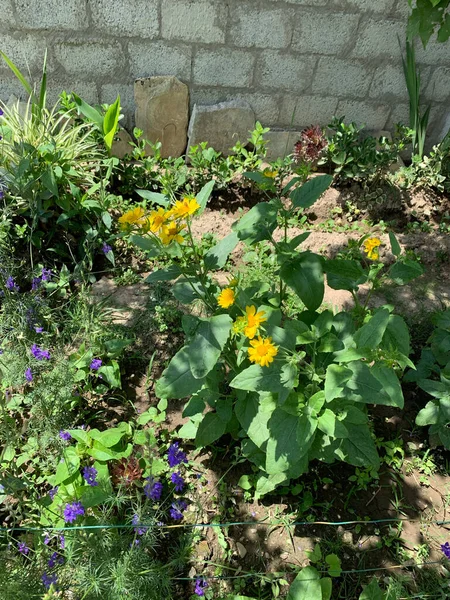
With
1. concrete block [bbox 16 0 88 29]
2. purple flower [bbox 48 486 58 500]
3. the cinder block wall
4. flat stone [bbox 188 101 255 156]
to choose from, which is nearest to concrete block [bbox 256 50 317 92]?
the cinder block wall

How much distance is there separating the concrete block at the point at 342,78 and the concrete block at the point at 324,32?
0.09 metres

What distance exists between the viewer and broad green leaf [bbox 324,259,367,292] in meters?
1.72

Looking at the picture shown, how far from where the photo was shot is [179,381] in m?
1.49

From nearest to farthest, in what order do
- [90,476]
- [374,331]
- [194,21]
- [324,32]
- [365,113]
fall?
[374,331] < [90,476] < [194,21] < [324,32] < [365,113]

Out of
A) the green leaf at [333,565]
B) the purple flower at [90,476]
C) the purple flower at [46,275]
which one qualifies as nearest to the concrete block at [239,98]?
the purple flower at [46,275]

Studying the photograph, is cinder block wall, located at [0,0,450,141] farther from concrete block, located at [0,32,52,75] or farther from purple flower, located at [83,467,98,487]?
purple flower, located at [83,467,98,487]

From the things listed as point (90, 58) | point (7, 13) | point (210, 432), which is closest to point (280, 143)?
point (90, 58)

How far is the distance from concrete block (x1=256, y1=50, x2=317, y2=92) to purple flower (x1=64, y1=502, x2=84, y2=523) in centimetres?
300

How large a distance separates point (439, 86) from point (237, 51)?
1555 mm

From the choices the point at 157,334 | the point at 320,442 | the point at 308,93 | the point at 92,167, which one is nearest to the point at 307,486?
the point at 320,442

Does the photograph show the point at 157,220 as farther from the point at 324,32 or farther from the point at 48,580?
the point at 324,32

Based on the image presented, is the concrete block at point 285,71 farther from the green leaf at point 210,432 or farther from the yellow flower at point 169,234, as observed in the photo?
the green leaf at point 210,432

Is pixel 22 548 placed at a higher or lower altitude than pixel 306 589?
lower

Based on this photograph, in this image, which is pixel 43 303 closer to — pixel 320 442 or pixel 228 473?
pixel 228 473
